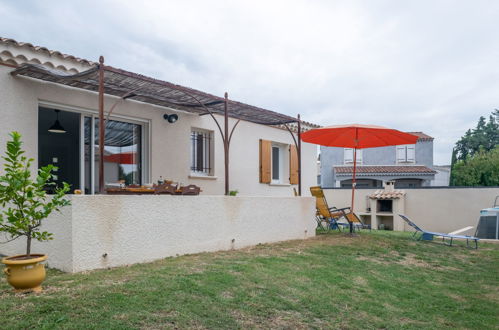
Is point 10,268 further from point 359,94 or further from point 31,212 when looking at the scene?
point 359,94

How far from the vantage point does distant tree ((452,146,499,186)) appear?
90.3 ft

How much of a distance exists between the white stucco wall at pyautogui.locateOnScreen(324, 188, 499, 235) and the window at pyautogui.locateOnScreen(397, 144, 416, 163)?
710 inches

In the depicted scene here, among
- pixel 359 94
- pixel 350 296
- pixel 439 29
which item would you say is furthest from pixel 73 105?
pixel 359 94

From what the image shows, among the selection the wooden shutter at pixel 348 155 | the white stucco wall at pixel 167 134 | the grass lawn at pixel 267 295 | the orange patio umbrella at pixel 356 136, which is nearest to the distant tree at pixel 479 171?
the wooden shutter at pixel 348 155

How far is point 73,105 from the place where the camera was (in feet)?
24.2

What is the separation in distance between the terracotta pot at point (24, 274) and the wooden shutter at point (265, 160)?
329 inches

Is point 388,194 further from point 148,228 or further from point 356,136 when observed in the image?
point 148,228

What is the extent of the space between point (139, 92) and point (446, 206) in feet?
50.8

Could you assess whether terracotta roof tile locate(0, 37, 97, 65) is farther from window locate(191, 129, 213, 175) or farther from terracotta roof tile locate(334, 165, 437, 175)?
terracotta roof tile locate(334, 165, 437, 175)

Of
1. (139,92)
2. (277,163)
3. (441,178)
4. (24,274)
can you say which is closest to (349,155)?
(441,178)

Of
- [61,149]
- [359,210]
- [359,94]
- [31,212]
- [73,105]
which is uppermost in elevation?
[359,94]

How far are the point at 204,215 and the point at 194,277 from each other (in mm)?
2102


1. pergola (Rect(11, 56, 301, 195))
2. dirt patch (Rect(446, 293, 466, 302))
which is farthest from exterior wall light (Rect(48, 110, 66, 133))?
dirt patch (Rect(446, 293, 466, 302))

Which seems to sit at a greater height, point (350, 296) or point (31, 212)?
point (31, 212)
